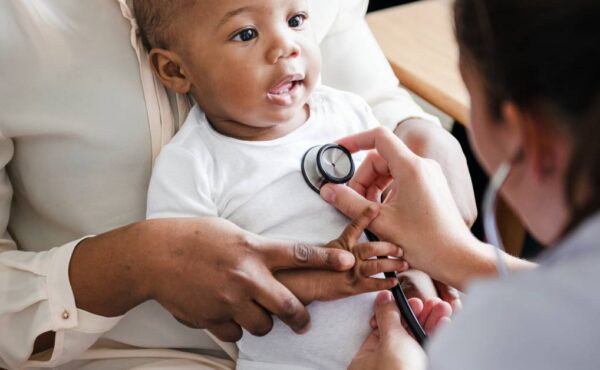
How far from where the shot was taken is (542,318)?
62 cm

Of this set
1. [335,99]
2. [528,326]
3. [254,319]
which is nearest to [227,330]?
[254,319]

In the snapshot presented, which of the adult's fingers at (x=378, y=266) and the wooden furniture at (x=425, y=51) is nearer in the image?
the adult's fingers at (x=378, y=266)

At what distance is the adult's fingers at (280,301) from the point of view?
112 centimetres

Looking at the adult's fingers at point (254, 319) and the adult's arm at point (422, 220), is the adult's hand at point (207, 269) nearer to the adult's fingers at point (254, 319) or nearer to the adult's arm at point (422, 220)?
the adult's fingers at point (254, 319)

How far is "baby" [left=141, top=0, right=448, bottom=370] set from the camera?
1205mm

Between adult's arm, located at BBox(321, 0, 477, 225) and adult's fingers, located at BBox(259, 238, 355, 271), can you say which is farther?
adult's arm, located at BBox(321, 0, 477, 225)

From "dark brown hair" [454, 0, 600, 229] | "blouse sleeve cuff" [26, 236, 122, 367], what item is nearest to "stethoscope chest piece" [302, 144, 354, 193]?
"blouse sleeve cuff" [26, 236, 122, 367]

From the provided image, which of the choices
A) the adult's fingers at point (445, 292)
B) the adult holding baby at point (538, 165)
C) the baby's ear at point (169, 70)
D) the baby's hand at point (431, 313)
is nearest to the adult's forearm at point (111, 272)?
the baby's ear at point (169, 70)

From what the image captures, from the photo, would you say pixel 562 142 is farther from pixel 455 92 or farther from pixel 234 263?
pixel 455 92

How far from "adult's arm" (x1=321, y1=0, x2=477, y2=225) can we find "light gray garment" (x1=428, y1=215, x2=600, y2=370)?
81cm

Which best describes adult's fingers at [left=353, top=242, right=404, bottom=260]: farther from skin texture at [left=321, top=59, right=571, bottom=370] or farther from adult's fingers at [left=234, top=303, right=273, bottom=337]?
adult's fingers at [left=234, top=303, right=273, bottom=337]

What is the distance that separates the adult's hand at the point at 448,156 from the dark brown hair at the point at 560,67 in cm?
73

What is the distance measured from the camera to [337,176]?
1265 millimetres

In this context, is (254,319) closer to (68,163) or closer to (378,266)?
(378,266)
